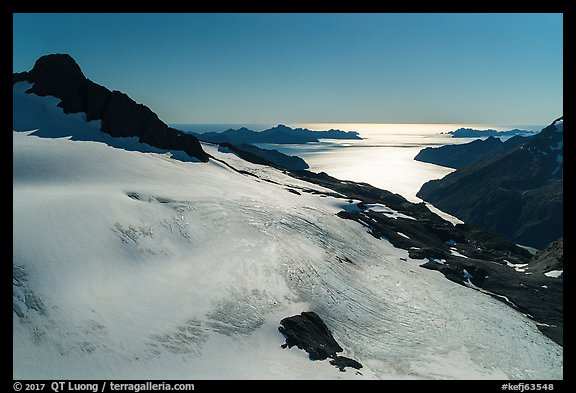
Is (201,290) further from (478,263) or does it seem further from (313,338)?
(478,263)

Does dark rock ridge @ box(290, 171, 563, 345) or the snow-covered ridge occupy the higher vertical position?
the snow-covered ridge

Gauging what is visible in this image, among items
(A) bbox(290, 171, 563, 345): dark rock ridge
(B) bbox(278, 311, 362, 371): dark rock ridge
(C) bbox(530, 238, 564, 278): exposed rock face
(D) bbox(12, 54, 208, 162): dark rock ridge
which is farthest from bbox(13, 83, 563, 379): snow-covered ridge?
(C) bbox(530, 238, 564, 278): exposed rock face

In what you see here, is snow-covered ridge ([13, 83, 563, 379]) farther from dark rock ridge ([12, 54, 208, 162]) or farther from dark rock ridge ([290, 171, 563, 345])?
dark rock ridge ([12, 54, 208, 162])

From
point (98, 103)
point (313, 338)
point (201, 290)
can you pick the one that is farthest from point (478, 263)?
point (98, 103)

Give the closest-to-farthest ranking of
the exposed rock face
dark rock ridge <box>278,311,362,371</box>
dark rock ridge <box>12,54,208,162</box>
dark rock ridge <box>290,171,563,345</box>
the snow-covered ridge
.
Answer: the snow-covered ridge
dark rock ridge <box>278,311,362,371</box>
dark rock ridge <box>290,171,563,345</box>
the exposed rock face
dark rock ridge <box>12,54,208,162</box>

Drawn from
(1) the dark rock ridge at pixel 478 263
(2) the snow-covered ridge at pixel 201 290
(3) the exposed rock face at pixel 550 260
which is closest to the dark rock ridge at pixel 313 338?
(2) the snow-covered ridge at pixel 201 290
